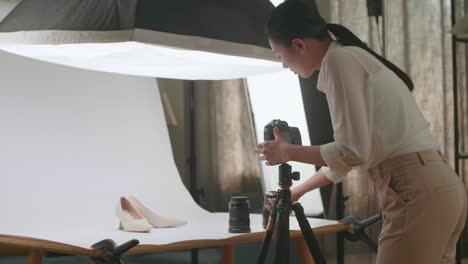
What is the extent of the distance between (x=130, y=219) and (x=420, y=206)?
1110 millimetres

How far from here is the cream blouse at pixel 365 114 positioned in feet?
4.38

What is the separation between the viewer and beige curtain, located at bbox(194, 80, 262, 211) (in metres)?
4.46

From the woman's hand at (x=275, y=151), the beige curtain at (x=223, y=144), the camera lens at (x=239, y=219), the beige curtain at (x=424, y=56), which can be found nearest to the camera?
the woman's hand at (x=275, y=151)

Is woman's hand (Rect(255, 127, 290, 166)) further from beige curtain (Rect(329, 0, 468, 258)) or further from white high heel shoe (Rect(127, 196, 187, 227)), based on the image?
beige curtain (Rect(329, 0, 468, 258))

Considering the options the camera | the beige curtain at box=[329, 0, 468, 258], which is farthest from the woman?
the beige curtain at box=[329, 0, 468, 258]

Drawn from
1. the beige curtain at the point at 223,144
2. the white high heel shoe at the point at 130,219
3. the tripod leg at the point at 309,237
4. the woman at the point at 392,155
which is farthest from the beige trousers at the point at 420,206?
the beige curtain at the point at 223,144

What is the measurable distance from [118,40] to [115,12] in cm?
8

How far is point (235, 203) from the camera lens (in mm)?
2102

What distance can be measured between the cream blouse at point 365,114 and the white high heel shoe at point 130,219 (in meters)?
0.91

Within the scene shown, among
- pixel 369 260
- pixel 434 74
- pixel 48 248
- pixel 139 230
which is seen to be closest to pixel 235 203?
pixel 139 230

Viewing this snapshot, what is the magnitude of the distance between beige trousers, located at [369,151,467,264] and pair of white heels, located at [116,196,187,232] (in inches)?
37.2

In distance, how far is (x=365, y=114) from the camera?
4.39 ft

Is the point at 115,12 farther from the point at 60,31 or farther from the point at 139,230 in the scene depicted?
the point at 139,230

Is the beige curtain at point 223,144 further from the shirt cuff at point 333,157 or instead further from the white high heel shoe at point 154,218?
the shirt cuff at point 333,157
